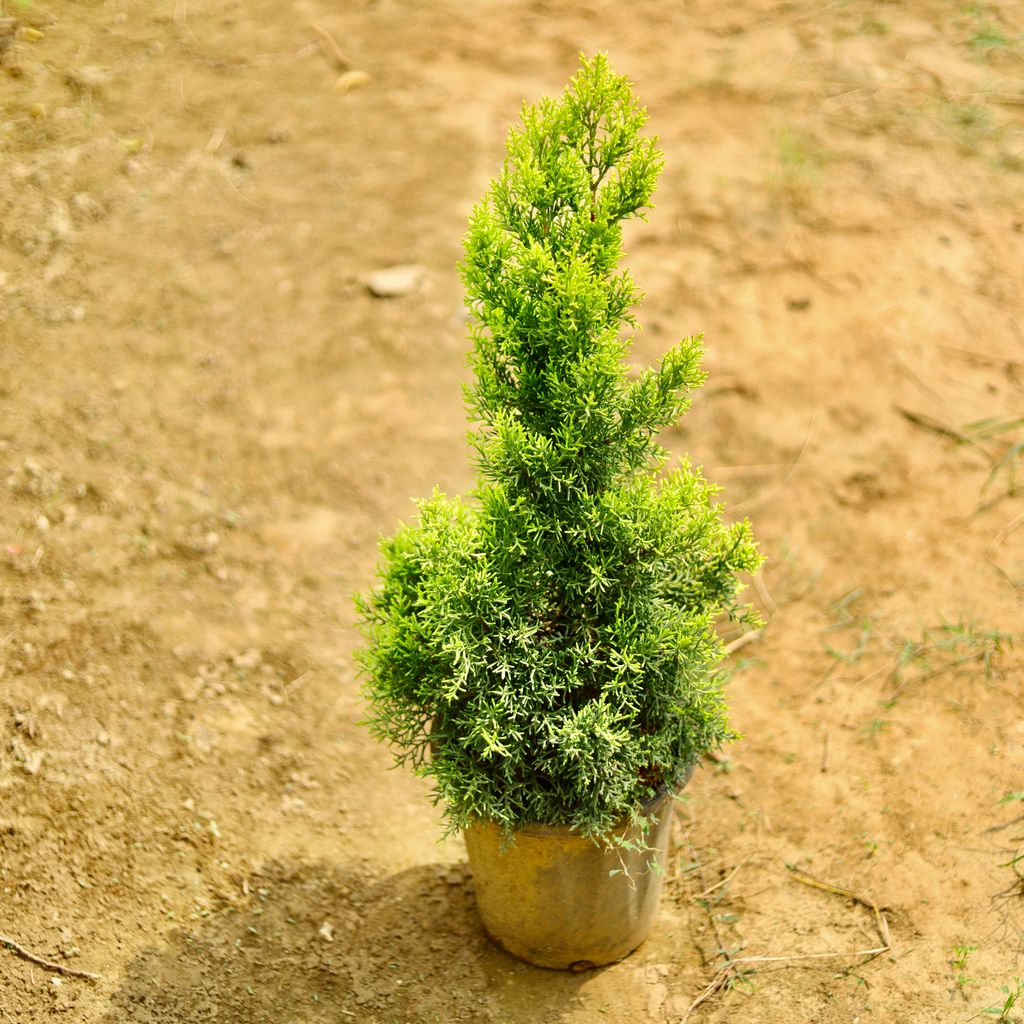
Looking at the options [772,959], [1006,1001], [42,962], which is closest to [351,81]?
[42,962]

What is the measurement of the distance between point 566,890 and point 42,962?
165cm

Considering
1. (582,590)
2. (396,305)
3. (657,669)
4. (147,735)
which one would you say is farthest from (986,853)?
(396,305)

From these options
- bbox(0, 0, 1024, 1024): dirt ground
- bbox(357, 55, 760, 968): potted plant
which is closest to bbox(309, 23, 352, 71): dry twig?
bbox(0, 0, 1024, 1024): dirt ground

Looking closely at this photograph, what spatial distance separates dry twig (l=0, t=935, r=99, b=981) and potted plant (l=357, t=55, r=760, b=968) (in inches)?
48.2

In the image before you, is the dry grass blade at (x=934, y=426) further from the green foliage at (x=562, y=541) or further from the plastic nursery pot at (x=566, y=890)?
the plastic nursery pot at (x=566, y=890)

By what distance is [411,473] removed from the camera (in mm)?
5477

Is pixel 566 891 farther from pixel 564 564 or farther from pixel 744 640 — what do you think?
pixel 744 640

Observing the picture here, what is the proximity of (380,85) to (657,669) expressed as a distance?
555 cm

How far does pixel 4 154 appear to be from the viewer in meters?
6.45

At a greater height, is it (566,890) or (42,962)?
(566,890)

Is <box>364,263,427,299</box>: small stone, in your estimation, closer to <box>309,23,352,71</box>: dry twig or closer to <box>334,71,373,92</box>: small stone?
<box>334,71,373,92</box>: small stone

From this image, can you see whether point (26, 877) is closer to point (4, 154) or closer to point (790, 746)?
point (790, 746)

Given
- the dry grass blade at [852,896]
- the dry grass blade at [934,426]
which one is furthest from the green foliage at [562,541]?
the dry grass blade at [934,426]

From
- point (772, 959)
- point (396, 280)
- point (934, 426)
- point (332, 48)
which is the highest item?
point (332, 48)
